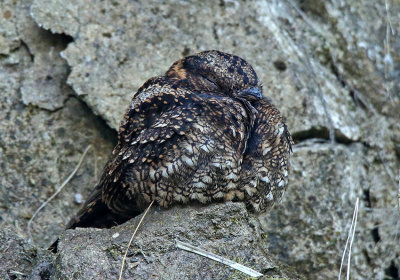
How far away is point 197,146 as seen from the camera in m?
3.21

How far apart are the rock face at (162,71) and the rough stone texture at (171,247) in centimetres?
135

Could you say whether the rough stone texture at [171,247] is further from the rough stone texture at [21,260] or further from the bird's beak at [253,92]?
the bird's beak at [253,92]

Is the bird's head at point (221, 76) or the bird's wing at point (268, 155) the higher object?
the bird's head at point (221, 76)

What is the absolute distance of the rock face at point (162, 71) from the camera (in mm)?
4562

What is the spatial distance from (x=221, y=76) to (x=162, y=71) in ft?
3.72

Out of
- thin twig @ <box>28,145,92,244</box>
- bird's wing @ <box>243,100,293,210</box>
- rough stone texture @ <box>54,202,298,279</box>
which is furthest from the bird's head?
thin twig @ <box>28,145,92,244</box>

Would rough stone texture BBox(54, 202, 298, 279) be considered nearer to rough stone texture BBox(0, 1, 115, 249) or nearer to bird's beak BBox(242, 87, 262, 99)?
bird's beak BBox(242, 87, 262, 99)

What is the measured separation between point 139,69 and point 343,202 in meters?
→ 1.91

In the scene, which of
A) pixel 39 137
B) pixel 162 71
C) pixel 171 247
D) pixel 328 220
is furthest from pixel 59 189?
pixel 328 220

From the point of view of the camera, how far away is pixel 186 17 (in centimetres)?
499

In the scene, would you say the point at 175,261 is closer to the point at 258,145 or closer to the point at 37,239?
the point at 258,145

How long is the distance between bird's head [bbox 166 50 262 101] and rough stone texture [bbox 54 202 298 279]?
0.79 metres

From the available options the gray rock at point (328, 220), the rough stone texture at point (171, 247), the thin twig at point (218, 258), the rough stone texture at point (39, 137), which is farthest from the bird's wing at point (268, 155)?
the rough stone texture at point (39, 137)

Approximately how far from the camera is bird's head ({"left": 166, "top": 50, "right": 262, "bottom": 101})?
3.72 metres
